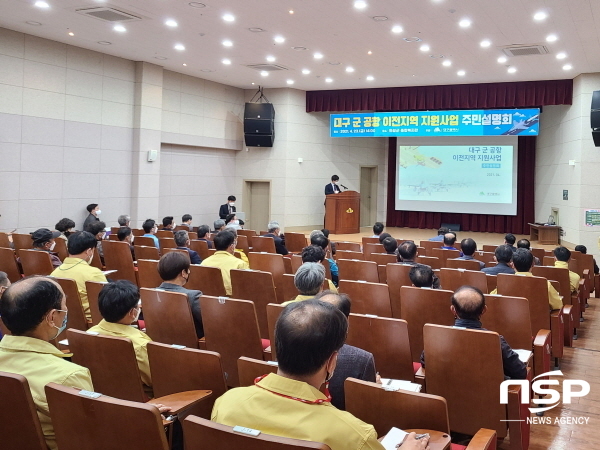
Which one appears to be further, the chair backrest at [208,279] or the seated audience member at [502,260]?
the seated audience member at [502,260]

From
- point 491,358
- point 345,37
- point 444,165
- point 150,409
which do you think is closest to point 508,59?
point 345,37

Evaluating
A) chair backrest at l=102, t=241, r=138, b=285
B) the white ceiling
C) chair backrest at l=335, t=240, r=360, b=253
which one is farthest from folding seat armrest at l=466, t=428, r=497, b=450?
the white ceiling

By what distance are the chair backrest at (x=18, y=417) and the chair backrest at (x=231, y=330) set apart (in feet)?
4.89

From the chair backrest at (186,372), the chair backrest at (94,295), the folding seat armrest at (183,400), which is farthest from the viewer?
the chair backrest at (94,295)

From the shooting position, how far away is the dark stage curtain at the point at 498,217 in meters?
14.8

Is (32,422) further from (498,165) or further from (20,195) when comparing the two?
(498,165)

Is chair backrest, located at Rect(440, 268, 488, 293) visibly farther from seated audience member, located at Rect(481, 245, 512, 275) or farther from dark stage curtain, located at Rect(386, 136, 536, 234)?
dark stage curtain, located at Rect(386, 136, 536, 234)

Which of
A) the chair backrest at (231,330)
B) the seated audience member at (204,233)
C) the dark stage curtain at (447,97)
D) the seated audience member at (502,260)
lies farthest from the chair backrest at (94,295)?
the dark stage curtain at (447,97)

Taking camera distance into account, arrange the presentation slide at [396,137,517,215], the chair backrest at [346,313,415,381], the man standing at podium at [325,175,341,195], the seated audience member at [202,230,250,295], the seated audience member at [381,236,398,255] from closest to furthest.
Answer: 1. the chair backrest at [346,313,415,381]
2. the seated audience member at [202,230,250,295]
3. the seated audience member at [381,236,398,255]
4. the presentation slide at [396,137,517,215]
5. the man standing at podium at [325,175,341,195]

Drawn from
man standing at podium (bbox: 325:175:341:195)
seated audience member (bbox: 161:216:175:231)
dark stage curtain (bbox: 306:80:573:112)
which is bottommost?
seated audience member (bbox: 161:216:175:231)

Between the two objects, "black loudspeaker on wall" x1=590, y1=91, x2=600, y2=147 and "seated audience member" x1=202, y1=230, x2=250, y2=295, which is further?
"black loudspeaker on wall" x1=590, y1=91, x2=600, y2=147

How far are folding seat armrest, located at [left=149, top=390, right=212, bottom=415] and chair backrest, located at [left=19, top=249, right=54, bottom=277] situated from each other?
353cm

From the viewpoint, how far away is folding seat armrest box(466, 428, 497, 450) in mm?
1991

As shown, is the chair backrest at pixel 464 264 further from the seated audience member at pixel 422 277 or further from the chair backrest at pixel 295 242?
the chair backrest at pixel 295 242
